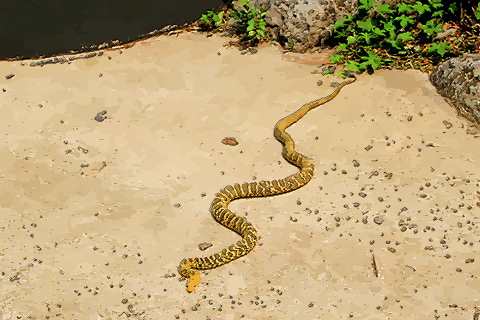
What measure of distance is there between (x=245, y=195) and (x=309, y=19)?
5.43m

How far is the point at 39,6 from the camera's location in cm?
1576

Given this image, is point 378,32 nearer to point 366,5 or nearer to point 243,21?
point 366,5

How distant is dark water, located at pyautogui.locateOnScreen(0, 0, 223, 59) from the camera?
15750 mm

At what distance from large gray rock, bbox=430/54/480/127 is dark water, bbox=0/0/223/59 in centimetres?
625

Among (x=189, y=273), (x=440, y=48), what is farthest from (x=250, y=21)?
(x=189, y=273)

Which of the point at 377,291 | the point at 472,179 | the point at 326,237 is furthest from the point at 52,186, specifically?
the point at 472,179

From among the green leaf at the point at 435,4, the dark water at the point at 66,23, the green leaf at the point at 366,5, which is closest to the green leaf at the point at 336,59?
the green leaf at the point at 366,5

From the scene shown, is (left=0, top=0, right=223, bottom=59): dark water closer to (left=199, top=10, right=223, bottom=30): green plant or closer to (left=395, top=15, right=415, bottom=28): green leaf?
(left=199, top=10, right=223, bottom=30): green plant

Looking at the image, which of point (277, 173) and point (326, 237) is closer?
point (326, 237)

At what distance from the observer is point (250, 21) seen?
1559 centimetres

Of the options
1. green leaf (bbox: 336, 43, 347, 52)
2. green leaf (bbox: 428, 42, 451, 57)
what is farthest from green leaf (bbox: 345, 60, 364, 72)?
green leaf (bbox: 428, 42, 451, 57)

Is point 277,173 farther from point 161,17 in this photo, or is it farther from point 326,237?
point 161,17

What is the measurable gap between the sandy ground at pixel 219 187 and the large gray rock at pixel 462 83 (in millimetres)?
217

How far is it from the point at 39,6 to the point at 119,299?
27.5ft
